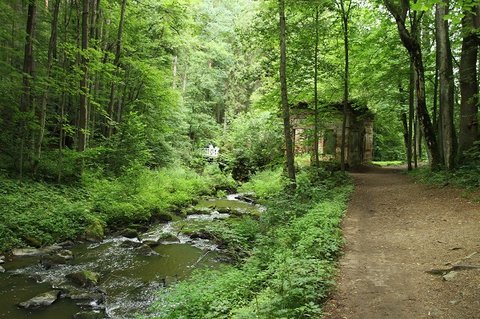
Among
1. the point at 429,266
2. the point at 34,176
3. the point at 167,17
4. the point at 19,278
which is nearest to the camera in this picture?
the point at 429,266

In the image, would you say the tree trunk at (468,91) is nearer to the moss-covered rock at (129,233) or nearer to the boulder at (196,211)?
the boulder at (196,211)

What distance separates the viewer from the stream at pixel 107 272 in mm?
6996

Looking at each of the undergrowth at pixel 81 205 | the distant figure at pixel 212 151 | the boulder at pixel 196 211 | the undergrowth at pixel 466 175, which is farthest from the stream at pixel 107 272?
the distant figure at pixel 212 151

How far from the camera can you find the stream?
6996 mm

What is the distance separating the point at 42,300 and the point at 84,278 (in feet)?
3.80

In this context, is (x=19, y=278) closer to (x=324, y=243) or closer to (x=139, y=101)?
(x=324, y=243)

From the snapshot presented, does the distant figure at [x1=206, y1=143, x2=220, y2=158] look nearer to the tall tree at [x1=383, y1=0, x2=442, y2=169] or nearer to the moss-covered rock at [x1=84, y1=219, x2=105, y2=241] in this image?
the tall tree at [x1=383, y1=0, x2=442, y2=169]

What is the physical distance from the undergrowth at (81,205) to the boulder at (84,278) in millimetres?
2563

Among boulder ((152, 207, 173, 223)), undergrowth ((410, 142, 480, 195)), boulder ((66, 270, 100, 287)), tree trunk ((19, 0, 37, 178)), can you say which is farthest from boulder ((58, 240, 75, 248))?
undergrowth ((410, 142, 480, 195))

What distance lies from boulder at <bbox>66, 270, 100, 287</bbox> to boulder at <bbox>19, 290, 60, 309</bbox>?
0.72 metres

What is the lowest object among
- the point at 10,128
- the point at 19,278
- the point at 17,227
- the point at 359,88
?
the point at 19,278

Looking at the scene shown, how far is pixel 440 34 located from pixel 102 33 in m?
16.7

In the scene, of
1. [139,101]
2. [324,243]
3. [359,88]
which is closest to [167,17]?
[139,101]

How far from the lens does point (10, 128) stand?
45.0ft
